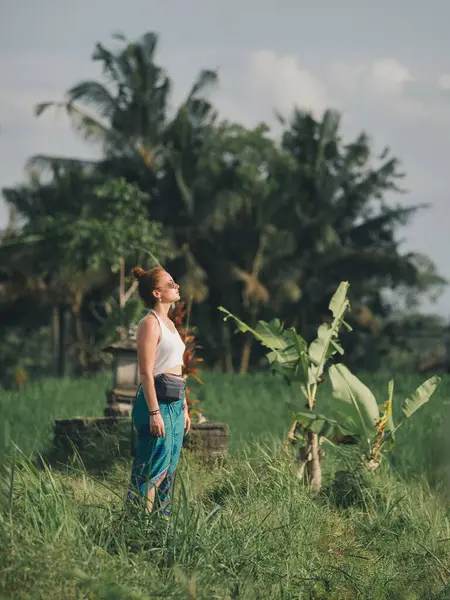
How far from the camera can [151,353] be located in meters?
5.59

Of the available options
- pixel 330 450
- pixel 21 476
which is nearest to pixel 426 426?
pixel 330 450

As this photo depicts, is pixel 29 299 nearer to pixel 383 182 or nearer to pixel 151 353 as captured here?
pixel 383 182

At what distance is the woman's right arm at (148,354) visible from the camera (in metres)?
5.54

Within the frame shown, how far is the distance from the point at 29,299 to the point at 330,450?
1900 cm

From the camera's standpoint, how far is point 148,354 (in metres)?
5.57

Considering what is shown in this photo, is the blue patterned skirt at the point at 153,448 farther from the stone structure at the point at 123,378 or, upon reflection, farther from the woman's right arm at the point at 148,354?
the stone structure at the point at 123,378

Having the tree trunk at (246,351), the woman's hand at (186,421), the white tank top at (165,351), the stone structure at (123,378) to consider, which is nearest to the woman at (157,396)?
the white tank top at (165,351)

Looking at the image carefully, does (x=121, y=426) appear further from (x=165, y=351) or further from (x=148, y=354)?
(x=148, y=354)

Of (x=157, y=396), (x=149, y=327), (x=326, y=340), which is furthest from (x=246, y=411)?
(x=149, y=327)

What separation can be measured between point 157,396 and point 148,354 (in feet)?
0.92

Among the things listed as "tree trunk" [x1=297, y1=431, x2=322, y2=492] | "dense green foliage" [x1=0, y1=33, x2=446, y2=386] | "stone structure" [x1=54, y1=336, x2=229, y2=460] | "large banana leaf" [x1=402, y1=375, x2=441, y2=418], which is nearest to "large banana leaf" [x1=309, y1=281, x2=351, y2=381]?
→ "tree trunk" [x1=297, y1=431, x2=322, y2=492]

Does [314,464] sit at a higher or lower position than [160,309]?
lower

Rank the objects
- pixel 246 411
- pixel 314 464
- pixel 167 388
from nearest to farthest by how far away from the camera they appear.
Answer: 1. pixel 167 388
2. pixel 314 464
3. pixel 246 411

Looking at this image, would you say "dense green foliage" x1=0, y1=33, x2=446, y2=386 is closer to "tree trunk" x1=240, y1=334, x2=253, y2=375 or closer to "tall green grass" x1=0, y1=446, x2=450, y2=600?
"tree trunk" x1=240, y1=334, x2=253, y2=375
